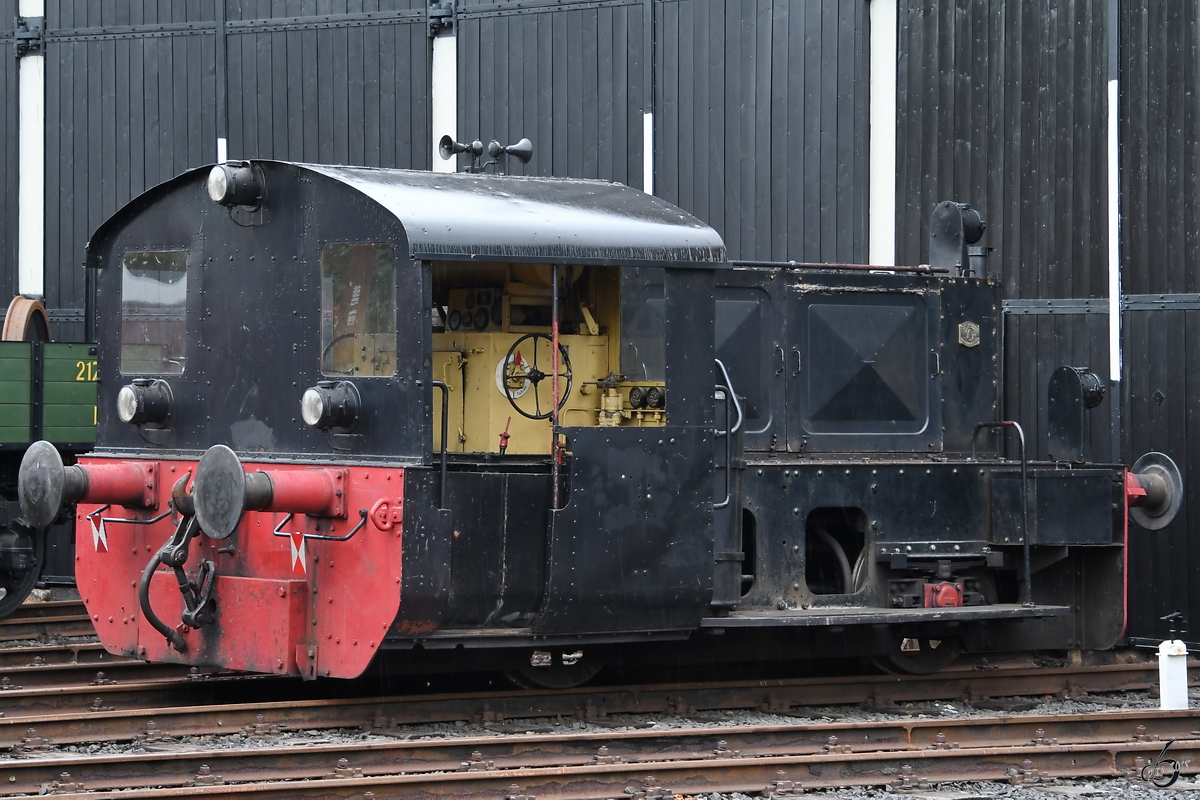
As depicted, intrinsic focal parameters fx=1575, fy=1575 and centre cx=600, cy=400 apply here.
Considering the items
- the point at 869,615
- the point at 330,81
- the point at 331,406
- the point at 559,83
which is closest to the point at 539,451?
the point at 331,406

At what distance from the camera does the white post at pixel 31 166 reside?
14781 mm

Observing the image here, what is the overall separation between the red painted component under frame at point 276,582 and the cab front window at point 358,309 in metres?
0.54

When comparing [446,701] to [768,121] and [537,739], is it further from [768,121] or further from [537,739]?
[768,121]

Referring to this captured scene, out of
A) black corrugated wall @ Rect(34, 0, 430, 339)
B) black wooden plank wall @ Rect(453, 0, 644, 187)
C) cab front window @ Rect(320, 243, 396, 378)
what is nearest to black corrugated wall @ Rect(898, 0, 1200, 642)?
black wooden plank wall @ Rect(453, 0, 644, 187)

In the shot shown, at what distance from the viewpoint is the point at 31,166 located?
14.8 metres

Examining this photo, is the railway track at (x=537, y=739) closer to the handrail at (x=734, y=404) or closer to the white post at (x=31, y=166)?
the handrail at (x=734, y=404)

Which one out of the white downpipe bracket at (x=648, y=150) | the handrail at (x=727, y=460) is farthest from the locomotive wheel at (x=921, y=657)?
the white downpipe bracket at (x=648, y=150)

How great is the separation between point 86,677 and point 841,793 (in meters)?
4.61

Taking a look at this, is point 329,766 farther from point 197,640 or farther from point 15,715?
point 15,715

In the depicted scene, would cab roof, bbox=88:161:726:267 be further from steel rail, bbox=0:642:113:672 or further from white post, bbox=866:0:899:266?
white post, bbox=866:0:899:266

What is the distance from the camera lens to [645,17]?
1322 centimetres

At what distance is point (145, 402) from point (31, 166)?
24.3 ft

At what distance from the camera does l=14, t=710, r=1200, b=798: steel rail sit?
6.73 metres

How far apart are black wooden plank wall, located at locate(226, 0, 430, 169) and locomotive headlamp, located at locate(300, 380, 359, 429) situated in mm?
6776
